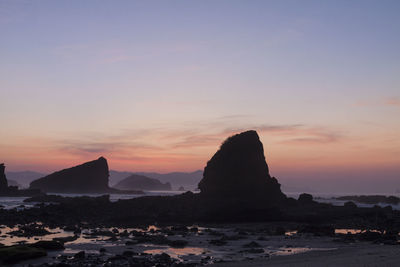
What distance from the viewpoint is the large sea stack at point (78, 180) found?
17912cm

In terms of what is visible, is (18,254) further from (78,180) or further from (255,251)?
(78,180)

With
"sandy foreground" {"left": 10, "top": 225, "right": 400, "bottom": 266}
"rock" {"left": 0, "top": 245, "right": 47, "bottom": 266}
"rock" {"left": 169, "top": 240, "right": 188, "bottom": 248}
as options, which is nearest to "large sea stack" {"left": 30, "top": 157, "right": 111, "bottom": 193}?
"sandy foreground" {"left": 10, "top": 225, "right": 400, "bottom": 266}

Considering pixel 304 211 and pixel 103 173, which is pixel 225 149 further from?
pixel 103 173

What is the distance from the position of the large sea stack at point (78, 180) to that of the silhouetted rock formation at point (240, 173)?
388 feet

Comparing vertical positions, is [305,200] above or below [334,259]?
above

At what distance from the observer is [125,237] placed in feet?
133

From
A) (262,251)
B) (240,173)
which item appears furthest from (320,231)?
(240,173)

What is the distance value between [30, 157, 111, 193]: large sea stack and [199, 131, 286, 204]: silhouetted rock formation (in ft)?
388

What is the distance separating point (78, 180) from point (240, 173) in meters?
127

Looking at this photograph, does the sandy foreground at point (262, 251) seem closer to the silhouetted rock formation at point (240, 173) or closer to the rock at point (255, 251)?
the rock at point (255, 251)

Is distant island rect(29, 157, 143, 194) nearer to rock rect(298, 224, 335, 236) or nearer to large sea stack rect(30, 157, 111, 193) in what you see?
large sea stack rect(30, 157, 111, 193)

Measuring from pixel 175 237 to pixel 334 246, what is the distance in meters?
16.3

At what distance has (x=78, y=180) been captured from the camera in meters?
182

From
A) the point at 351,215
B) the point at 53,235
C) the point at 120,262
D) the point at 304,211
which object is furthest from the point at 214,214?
the point at 120,262
